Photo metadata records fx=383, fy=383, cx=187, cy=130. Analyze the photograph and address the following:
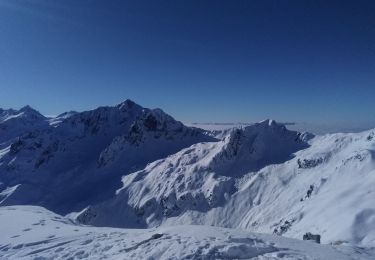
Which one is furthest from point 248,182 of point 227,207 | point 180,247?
point 180,247

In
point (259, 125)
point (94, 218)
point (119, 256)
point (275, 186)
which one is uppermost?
point (259, 125)

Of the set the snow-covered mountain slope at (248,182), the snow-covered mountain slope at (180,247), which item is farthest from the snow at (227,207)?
the snow-covered mountain slope at (248,182)

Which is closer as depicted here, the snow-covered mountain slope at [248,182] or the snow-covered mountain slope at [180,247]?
the snow-covered mountain slope at [180,247]

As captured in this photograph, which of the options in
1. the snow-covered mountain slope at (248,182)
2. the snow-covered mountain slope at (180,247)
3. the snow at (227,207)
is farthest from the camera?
the snow-covered mountain slope at (248,182)

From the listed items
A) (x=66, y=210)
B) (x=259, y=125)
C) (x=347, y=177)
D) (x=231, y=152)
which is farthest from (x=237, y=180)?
(x=66, y=210)

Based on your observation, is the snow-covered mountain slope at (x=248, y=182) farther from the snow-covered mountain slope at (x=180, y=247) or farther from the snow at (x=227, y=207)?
the snow-covered mountain slope at (x=180, y=247)

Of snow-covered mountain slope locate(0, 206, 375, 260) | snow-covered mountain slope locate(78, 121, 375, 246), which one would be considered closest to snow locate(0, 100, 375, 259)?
snow-covered mountain slope locate(0, 206, 375, 260)

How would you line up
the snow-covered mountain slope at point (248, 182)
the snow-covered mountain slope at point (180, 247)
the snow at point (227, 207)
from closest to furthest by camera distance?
the snow-covered mountain slope at point (180, 247), the snow at point (227, 207), the snow-covered mountain slope at point (248, 182)

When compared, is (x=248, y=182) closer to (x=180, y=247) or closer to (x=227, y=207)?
(x=227, y=207)

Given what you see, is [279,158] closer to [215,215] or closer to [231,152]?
[231,152]
